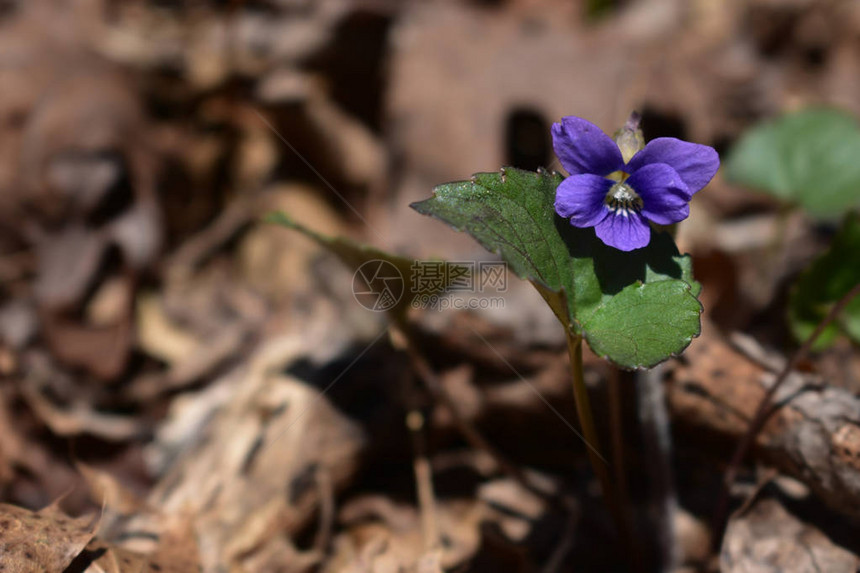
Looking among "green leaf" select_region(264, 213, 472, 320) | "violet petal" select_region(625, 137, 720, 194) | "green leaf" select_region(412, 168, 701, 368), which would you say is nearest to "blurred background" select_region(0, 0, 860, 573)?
"green leaf" select_region(264, 213, 472, 320)

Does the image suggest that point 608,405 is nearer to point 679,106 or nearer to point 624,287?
point 624,287

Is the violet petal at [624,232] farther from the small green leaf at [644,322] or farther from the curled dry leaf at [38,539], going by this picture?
the curled dry leaf at [38,539]

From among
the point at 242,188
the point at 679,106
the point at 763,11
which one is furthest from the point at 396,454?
the point at 763,11

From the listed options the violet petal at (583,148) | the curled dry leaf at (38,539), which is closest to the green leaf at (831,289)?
the violet petal at (583,148)

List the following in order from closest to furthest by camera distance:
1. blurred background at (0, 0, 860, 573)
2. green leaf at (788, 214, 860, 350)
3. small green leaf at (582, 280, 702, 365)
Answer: small green leaf at (582, 280, 702, 365)
green leaf at (788, 214, 860, 350)
blurred background at (0, 0, 860, 573)

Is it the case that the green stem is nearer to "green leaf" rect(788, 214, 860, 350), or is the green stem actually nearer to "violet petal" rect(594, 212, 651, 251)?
"violet petal" rect(594, 212, 651, 251)

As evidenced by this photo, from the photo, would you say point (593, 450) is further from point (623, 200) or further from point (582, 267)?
point (623, 200)
